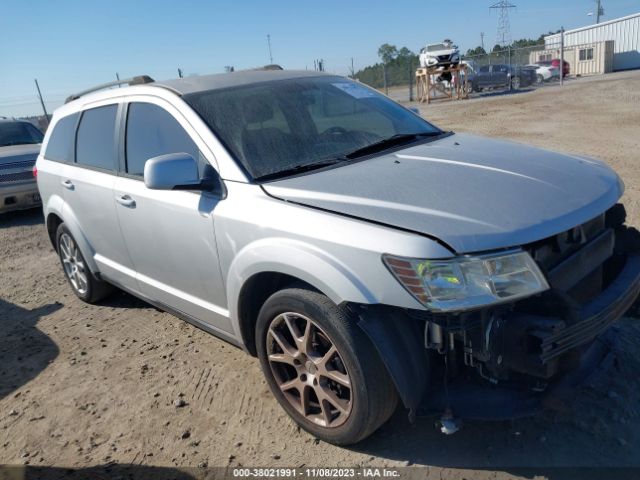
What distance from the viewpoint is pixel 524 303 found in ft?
7.55

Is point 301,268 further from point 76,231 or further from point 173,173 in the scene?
point 76,231

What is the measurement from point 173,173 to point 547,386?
2083mm

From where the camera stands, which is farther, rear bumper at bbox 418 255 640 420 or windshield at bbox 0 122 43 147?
windshield at bbox 0 122 43 147

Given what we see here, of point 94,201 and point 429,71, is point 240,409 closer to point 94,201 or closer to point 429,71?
point 94,201

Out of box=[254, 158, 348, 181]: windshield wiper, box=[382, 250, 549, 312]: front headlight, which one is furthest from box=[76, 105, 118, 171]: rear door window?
box=[382, 250, 549, 312]: front headlight

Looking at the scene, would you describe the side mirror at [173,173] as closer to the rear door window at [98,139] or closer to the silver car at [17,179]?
the rear door window at [98,139]

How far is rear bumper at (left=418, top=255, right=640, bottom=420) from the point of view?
2.22 meters

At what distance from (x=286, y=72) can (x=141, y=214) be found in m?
1.49

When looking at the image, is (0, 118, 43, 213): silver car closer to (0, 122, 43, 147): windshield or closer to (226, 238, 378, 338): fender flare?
(0, 122, 43, 147): windshield

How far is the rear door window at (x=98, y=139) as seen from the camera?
13.0 ft

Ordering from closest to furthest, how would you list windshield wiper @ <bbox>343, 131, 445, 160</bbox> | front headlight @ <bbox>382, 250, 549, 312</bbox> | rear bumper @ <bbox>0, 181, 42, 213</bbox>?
front headlight @ <bbox>382, 250, 549, 312</bbox>, windshield wiper @ <bbox>343, 131, 445, 160</bbox>, rear bumper @ <bbox>0, 181, 42, 213</bbox>

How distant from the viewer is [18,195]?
8.88 m

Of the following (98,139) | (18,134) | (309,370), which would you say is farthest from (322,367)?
(18,134)

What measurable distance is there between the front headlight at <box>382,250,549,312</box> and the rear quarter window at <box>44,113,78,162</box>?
360 centimetres
